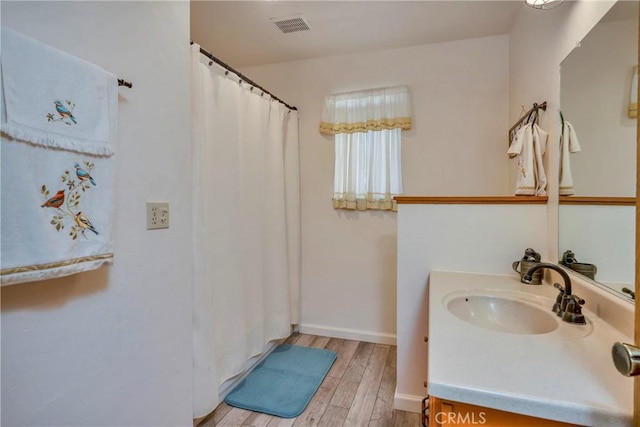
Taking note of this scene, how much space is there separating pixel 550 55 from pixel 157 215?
2.03 metres

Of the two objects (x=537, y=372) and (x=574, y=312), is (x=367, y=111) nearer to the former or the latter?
(x=574, y=312)

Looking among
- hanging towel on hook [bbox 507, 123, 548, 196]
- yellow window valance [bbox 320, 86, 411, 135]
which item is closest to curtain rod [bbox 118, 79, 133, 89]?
yellow window valance [bbox 320, 86, 411, 135]

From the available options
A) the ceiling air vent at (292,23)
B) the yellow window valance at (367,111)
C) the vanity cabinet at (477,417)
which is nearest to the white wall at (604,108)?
the vanity cabinet at (477,417)

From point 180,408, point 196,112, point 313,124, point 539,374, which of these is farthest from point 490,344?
point 313,124

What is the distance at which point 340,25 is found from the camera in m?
2.25

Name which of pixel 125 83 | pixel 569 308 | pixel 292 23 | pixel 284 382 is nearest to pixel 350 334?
pixel 284 382

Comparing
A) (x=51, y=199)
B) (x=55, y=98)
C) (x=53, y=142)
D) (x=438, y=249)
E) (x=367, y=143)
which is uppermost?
(x=367, y=143)

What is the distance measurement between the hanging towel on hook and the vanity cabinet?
4.28 feet

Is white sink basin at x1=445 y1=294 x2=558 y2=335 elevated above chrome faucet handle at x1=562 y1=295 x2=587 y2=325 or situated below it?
below

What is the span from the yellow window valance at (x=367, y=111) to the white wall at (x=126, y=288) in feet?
4.86

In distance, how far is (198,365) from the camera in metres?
1.58

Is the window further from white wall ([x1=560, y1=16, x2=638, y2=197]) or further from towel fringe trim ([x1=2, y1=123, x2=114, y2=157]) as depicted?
towel fringe trim ([x1=2, y1=123, x2=114, y2=157])

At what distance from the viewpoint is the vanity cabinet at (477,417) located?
25.0 inches

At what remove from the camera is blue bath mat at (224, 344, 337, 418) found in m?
1.81
